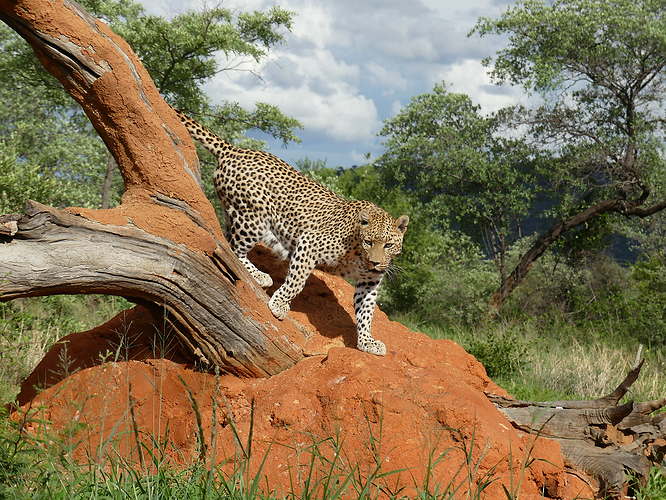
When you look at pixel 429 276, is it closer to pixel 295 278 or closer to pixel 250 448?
pixel 295 278

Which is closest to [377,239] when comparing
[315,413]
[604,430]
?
[315,413]

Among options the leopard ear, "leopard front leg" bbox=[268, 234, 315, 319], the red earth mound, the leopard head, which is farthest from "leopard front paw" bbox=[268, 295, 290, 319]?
the leopard ear

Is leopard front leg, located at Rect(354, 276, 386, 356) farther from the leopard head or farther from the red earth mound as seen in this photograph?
the red earth mound

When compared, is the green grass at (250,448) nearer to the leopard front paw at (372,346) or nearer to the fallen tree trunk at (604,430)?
the fallen tree trunk at (604,430)

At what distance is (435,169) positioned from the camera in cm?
1486

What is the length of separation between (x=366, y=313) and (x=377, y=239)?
2.86 ft

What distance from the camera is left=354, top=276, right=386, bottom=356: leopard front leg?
250 inches

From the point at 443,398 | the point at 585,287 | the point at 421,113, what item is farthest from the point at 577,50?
the point at 443,398

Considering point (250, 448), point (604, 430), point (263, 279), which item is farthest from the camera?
point (263, 279)

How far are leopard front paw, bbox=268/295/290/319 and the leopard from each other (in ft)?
0.36

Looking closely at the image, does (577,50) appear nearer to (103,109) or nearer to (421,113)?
(421,113)

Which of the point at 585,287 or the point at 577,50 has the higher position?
the point at 577,50

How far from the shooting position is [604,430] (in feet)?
17.6

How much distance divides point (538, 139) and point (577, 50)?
2.25 metres
